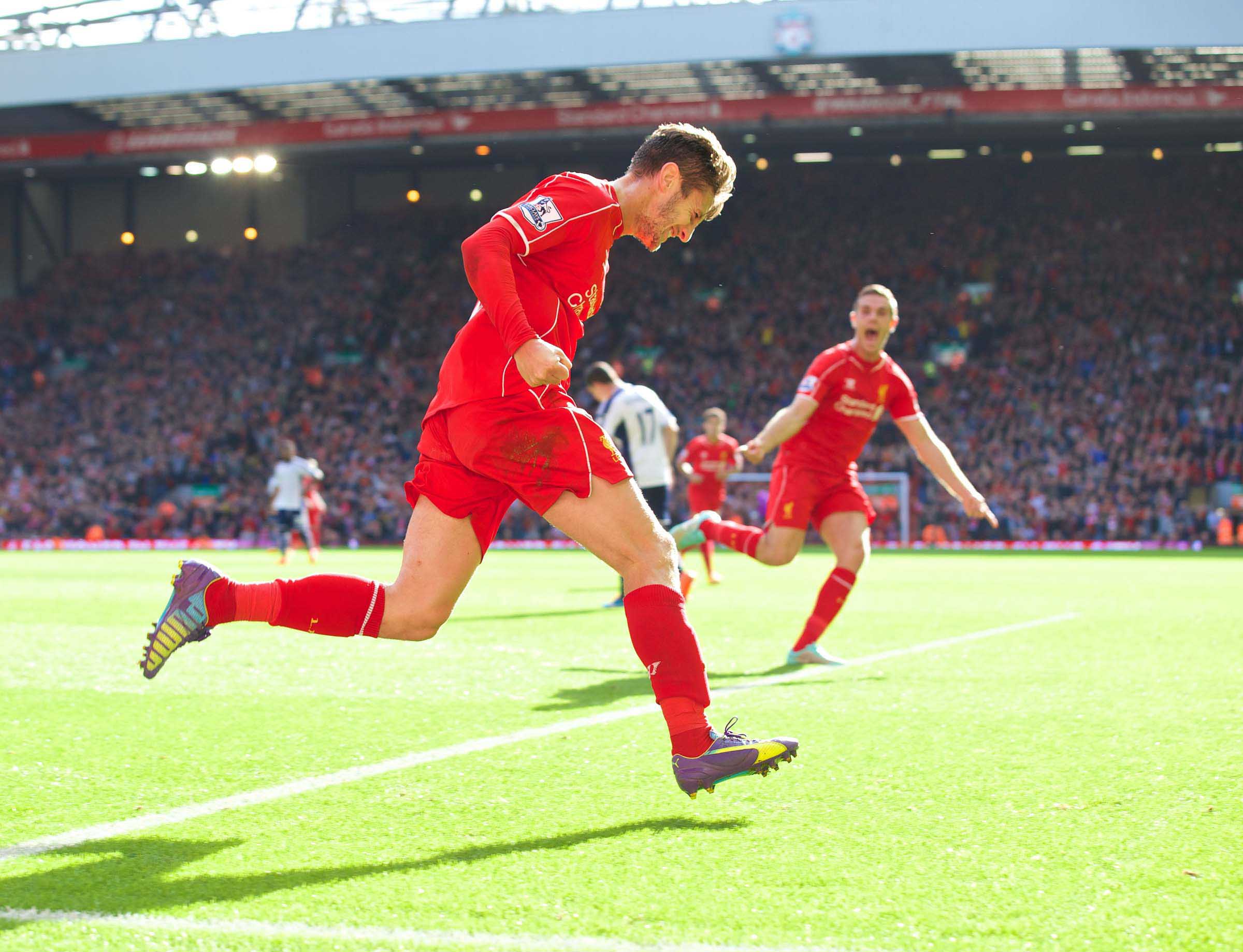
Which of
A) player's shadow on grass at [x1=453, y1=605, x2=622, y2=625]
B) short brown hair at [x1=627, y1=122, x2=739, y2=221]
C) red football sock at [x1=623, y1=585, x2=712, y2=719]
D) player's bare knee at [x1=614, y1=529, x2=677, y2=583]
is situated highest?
short brown hair at [x1=627, y1=122, x2=739, y2=221]

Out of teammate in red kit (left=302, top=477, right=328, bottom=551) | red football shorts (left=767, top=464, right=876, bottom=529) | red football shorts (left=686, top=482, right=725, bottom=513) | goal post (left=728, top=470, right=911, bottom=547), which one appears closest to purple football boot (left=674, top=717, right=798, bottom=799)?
red football shorts (left=767, top=464, right=876, bottom=529)

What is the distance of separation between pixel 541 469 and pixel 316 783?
1204mm

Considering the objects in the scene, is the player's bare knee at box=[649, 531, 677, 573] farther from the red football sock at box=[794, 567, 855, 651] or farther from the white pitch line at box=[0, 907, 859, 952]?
the red football sock at box=[794, 567, 855, 651]

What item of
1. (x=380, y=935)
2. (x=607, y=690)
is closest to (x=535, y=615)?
(x=607, y=690)

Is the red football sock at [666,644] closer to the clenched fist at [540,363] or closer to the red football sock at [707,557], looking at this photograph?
the clenched fist at [540,363]

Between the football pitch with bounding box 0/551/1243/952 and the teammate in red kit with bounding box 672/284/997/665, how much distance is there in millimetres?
540

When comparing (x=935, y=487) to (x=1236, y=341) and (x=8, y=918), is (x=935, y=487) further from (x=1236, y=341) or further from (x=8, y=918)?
(x=8, y=918)

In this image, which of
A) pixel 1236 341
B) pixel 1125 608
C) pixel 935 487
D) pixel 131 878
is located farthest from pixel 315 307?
pixel 131 878

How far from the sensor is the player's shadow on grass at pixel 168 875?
2.81m

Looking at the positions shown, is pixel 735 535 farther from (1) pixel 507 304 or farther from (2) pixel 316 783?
(1) pixel 507 304

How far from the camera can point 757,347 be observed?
35.1 meters

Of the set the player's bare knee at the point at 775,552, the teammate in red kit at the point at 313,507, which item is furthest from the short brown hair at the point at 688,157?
the teammate in red kit at the point at 313,507

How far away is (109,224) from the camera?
1721 inches

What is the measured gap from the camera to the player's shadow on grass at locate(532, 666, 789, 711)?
18.7ft
